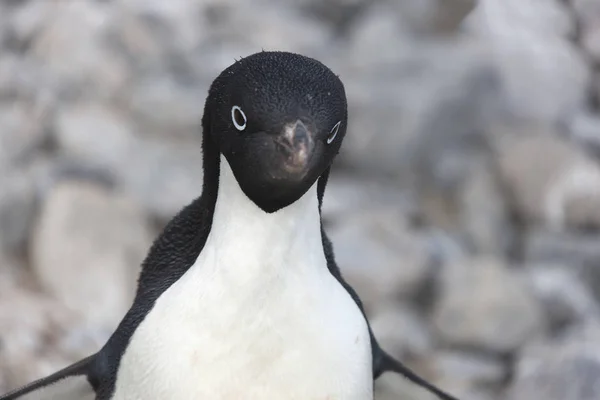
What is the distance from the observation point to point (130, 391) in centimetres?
132

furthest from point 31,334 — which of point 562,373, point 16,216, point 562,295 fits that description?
point 562,295

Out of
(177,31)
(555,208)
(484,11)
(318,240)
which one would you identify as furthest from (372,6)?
(318,240)

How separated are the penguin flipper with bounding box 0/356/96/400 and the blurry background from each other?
3.43 ft

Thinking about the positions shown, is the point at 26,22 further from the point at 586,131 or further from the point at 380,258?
the point at 586,131

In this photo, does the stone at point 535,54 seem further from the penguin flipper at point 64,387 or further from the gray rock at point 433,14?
the penguin flipper at point 64,387

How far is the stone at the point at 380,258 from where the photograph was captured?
3305mm

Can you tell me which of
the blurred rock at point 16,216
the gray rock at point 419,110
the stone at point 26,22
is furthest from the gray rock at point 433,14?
the blurred rock at point 16,216

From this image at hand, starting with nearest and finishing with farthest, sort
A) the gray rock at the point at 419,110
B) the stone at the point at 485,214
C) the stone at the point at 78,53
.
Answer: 1. the stone at the point at 485,214
2. the gray rock at the point at 419,110
3. the stone at the point at 78,53

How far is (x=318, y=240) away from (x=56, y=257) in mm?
2032

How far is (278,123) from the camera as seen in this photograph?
3.66 ft

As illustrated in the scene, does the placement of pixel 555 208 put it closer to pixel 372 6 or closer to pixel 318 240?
pixel 372 6

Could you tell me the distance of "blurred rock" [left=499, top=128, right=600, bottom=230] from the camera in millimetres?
3854

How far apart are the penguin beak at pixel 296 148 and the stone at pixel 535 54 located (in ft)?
11.4

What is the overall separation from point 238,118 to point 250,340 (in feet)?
0.92
